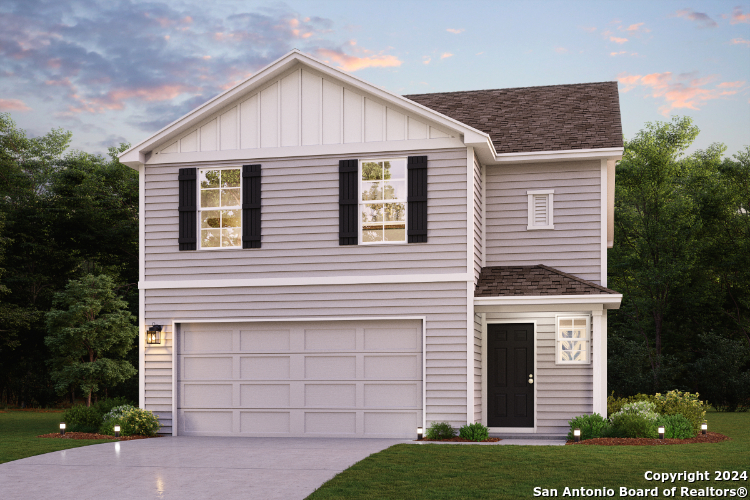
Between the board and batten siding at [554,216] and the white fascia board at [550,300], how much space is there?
4.15 ft

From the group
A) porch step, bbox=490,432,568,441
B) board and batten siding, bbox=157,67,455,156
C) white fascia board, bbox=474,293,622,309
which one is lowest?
porch step, bbox=490,432,568,441

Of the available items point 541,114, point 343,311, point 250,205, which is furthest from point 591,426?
point 250,205

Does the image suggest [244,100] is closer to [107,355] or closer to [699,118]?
[107,355]

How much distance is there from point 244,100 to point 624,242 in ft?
70.5

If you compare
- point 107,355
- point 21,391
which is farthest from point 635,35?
point 21,391

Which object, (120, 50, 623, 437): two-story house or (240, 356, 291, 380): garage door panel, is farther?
(240, 356, 291, 380): garage door panel

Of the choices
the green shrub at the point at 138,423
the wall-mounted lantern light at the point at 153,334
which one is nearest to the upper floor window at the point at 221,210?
the wall-mounted lantern light at the point at 153,334

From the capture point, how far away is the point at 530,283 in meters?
14.0

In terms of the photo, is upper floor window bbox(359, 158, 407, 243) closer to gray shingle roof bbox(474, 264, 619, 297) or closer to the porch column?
gray shingle roof bbox(474, 264, 619, 297)

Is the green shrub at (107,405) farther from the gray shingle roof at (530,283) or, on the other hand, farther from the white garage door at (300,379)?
the gray shingle roof at (530,283)

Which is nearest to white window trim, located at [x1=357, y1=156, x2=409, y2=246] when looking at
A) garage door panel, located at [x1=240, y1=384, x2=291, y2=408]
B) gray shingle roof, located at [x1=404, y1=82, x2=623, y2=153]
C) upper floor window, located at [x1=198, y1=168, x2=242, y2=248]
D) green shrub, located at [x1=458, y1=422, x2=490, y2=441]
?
gray shingle roof, located at [x1=404, y1=82, x2=623, y2=153]

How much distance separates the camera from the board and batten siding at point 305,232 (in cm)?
1354

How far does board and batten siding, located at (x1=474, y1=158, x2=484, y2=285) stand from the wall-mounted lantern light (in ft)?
20.0

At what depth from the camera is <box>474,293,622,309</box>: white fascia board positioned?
43.4 feet
